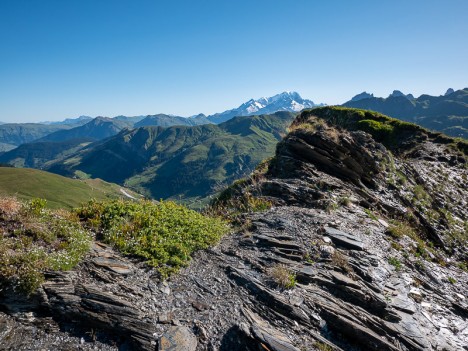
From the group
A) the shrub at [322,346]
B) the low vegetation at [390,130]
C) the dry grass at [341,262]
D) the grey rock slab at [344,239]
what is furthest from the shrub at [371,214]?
the low vegetation at [390,130]

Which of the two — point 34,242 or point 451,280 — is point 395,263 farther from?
point 34,242

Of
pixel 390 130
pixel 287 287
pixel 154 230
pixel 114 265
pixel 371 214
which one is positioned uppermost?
pixel 390 130

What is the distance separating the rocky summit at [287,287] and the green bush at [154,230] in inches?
18.4

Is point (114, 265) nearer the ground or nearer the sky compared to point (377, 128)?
nearer the ground

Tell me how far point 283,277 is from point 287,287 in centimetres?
36

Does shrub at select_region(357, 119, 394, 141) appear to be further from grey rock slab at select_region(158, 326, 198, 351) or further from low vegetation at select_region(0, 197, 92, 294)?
low vegetation at select_region(0, 197, 92, 294)

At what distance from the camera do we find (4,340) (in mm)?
7355

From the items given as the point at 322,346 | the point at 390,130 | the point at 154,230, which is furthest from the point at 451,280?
the point at 390,130

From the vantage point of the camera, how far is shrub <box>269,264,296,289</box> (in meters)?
10.4

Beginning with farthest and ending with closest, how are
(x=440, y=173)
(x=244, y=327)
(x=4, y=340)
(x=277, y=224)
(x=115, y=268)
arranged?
(x=440, y=173) → (x=277, y=224) → (x=115, y=268) → (x=244, y=327) → (x=4, y=340)

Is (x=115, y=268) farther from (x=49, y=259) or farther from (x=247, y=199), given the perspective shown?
(x=247, y=199)

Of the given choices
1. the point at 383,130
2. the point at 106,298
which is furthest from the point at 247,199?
the point at 383,130

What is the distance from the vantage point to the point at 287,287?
10.4 m

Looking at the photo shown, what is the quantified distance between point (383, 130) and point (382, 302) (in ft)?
96.6
